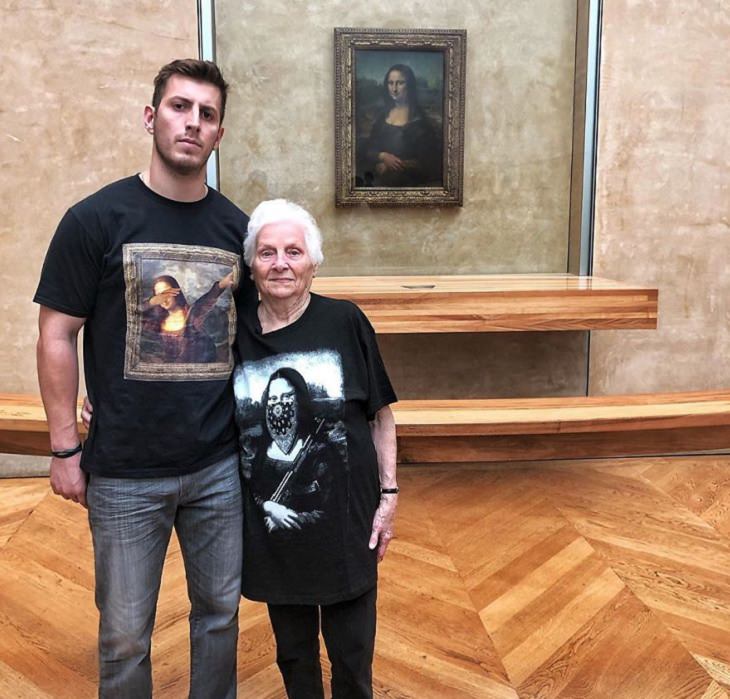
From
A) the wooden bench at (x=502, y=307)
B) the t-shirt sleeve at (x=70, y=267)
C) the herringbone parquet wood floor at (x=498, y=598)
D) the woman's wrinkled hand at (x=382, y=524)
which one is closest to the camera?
the t-shirt sleeve at (x=70, y=267)

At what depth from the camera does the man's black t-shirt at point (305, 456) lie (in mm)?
1962

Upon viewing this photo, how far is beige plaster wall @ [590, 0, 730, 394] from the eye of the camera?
16.5 ft

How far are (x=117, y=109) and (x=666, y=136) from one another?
3.44 meters

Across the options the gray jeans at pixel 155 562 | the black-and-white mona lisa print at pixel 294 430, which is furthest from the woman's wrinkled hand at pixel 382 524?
the gray jeans at pixel 155 562

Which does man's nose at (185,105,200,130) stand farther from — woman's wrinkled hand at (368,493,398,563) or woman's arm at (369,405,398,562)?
woman's wrinkled hand at (368,493,398,563)

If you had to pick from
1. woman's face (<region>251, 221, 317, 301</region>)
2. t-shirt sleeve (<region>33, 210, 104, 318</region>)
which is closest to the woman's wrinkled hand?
woman's face (<region>251, 221, 317, 301</region>)

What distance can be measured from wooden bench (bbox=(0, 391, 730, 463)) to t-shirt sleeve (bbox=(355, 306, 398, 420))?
1.41m

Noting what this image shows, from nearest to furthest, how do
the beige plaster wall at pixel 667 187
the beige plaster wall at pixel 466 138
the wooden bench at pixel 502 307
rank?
the wooden bench at pixel 502 307 → the beige plaster wall at pixel 466 138 → the beige plaster wall at pixel 667 187

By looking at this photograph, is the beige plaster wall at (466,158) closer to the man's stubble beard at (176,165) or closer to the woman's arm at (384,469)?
the woman's arm at (384,469)

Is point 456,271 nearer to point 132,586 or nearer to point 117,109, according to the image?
point 117,109

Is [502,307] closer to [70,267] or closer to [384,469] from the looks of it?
[384,469]

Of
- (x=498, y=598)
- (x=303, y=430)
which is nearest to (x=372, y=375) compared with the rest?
(x=303, y=430)

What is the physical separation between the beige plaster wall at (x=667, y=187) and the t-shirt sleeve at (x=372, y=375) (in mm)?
3469

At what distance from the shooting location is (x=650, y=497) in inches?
182
